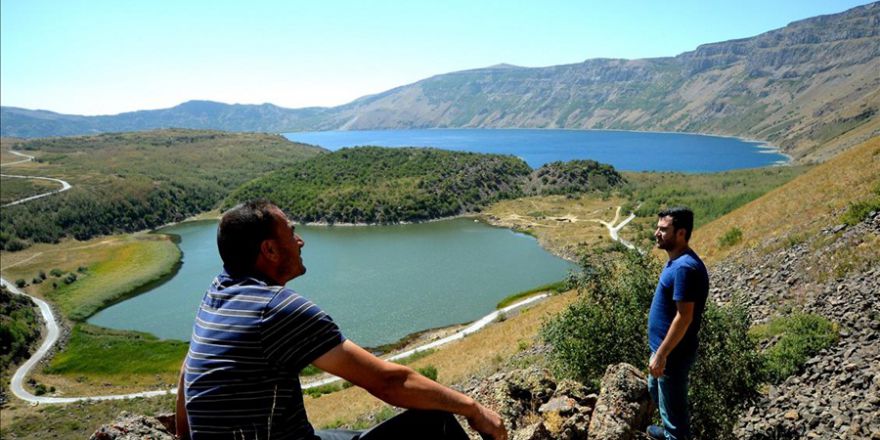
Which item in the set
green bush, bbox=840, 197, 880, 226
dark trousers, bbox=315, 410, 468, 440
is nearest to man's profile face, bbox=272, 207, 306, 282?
dark trousers, bbox=315, 410, 468, 440

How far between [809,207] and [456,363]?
1908 cm

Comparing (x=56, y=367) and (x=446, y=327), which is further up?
(x=446, y=327)

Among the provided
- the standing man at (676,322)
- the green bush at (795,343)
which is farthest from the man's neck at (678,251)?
the green bush at (795,343)

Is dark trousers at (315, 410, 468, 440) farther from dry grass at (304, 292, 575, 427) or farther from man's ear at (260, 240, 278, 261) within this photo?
dry grass at (304, 292, 575, 427)

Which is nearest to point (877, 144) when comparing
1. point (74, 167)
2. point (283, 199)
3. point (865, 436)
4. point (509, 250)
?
point (865, 436)

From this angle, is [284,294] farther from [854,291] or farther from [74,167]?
[74,167]

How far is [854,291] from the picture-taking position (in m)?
11.1

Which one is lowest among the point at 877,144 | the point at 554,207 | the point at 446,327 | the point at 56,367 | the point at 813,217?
the point at 56,367

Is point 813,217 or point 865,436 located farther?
point 813,217

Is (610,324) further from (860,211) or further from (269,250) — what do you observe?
(860,211)

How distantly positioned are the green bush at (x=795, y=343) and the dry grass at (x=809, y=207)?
9.69 m

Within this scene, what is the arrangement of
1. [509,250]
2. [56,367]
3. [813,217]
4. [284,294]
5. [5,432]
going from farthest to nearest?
[509,250], [56,367], [5,432], [813,217], [284,294]

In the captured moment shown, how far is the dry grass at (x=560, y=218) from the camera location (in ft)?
235

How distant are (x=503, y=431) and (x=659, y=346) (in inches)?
140
